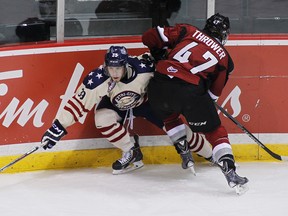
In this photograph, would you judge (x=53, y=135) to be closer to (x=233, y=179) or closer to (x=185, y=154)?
(x=185, y=154)

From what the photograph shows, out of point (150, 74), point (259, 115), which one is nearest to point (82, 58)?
point (150, 74)

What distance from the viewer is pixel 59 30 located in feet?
13.8

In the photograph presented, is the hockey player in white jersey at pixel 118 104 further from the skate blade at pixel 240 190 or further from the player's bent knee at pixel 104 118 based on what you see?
the skate blade at pixel 240 190

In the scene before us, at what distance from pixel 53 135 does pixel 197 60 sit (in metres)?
0.83

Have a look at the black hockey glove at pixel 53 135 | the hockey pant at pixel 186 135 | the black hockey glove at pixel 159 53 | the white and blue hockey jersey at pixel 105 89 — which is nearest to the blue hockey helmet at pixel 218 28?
the black hockey glove at pixel 159 53

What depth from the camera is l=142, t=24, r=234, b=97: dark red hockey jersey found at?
12.6 ft

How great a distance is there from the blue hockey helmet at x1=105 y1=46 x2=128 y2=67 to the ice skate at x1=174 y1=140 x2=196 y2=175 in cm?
57

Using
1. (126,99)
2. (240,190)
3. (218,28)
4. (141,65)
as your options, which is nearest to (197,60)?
(218,28)

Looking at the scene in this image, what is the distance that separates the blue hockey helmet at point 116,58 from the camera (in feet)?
12.5

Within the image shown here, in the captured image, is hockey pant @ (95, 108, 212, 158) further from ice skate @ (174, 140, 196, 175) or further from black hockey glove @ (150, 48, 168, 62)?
black hockey glove @ (150, 48, 168, 62)

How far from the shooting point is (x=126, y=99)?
13.1ft

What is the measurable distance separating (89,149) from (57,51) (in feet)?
1.90

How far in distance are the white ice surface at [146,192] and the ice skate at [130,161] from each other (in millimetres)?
42

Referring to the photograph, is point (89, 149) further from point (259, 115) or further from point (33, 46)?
point (259, 115)
